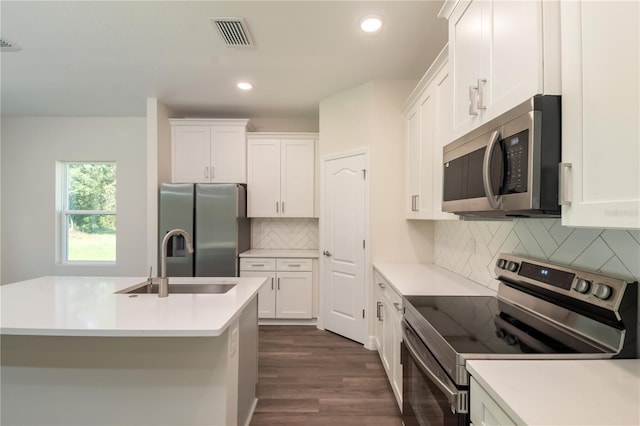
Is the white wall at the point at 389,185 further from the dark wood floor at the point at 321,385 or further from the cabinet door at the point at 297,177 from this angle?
the cabinet door at the point at 297,177

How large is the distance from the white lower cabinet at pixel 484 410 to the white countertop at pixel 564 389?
0.02 meters

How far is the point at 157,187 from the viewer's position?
358cm

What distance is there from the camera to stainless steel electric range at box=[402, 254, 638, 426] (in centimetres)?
101

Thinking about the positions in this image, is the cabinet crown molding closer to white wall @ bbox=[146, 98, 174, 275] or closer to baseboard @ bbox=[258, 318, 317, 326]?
white wall @ bbox=[146, 98, 174, 275]

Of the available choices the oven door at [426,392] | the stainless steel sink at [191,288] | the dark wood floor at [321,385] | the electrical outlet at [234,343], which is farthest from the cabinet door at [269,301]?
the oven door at [426,392]

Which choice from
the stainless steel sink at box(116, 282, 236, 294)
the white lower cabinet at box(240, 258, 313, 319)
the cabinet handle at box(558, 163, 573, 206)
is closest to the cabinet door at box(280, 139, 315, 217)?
the white lower cabinet at box(240, 258, 313, 319)

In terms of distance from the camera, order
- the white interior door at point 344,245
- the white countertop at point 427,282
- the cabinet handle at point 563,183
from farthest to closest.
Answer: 1. the white interior door at point 344,245
2. the white countertop at point 427,282
3. the cabinet handle at point 563,183

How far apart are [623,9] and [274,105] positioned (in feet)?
11.4

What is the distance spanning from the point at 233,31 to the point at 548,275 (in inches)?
98.5

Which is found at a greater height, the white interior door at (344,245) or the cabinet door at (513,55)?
the cabinet door at (513,55)

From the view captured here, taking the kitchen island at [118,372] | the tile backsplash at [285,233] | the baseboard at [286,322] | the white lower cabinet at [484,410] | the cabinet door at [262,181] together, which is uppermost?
the cabinet door at [262,181]

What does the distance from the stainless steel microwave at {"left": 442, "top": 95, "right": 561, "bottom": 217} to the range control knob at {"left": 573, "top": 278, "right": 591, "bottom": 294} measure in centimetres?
35

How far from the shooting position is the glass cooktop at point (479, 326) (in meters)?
1.08

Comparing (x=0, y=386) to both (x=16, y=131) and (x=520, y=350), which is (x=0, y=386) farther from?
(x=16, y=131)
